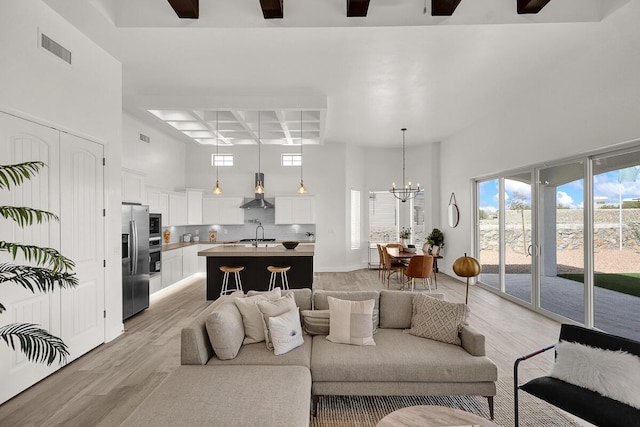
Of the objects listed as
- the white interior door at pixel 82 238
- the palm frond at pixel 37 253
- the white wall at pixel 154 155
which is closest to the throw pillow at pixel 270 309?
the palm frond at pixel 37 253

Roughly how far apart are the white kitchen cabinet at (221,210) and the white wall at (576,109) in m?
5.97

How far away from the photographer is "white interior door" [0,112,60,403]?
270 cm

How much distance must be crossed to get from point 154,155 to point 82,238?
159 inches

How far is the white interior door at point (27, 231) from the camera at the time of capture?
2.70 metres

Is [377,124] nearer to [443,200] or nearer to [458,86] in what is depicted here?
[458,86]

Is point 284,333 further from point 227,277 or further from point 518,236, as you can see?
point 518,236

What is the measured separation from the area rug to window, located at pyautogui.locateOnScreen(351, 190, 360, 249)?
21.2ft

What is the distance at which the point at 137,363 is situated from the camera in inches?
135

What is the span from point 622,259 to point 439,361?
3093 millimetres

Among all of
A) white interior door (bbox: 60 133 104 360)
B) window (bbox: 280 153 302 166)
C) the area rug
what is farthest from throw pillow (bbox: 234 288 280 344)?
window (bbox: 280 153 302 166)

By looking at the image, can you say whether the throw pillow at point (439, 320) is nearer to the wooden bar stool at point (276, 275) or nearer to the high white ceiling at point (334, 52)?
the high white ceiling at point (334, 52)

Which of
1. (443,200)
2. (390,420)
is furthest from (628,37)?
(443,200)

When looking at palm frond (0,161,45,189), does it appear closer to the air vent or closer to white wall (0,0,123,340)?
white wall (0,0,123,340)

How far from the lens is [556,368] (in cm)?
234
